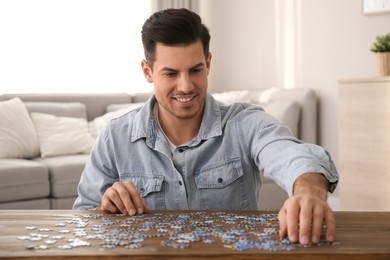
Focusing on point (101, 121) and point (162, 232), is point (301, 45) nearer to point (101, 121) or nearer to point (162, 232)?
point (101, 121)

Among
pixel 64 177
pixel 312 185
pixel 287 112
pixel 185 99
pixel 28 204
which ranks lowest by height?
pixel 28 204

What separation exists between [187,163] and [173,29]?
0.46m

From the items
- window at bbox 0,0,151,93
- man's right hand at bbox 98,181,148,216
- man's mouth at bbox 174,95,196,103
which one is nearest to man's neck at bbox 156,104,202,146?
man's mouth at bbox 174,95,196,103

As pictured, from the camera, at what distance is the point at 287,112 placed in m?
5.69

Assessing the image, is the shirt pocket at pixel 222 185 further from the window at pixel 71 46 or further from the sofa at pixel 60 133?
the window at pixel 71 46

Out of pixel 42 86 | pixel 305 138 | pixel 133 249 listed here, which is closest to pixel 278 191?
pixel 305 138

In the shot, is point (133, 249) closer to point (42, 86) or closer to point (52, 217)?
point (52, 217)

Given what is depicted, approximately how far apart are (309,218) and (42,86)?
5.60 m

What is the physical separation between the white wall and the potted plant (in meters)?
0.45

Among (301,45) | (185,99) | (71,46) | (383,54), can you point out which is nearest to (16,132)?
(71,46)

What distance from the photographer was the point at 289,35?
21.0ft

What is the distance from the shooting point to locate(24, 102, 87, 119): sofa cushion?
5.91 m

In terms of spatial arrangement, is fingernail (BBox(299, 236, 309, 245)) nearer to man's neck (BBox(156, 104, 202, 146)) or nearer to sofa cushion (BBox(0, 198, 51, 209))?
man's neck (BBox(156, 104, 202, 146))

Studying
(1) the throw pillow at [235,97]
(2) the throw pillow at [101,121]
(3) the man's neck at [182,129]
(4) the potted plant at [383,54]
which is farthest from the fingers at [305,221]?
(1) the throw pillow at [235,97]
